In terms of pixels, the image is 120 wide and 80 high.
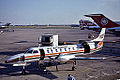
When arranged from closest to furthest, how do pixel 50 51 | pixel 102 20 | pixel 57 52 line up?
1. pixel 50 51
2. pixel 57 52
3. pixel 102 20

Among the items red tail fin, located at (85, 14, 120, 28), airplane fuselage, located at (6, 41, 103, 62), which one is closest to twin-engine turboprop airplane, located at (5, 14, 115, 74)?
airplane fuselage, located at (6, 41, 103, 62)

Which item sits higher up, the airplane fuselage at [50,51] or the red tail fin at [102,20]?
the red tail fin at [102,20]

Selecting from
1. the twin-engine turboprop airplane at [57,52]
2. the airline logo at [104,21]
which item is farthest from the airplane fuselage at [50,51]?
the airline logo at [104,21]

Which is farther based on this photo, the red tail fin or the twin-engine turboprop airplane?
the red tail fin

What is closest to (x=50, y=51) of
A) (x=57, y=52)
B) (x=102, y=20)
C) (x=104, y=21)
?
(x=57, y=52)

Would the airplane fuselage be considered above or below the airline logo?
below

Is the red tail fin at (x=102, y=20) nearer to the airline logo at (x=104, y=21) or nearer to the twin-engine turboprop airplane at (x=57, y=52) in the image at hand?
the airline logo at (x=104, y=21)

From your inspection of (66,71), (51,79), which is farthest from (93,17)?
(51,79)

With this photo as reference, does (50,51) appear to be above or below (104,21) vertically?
below

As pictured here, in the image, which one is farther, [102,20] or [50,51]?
[102,20]

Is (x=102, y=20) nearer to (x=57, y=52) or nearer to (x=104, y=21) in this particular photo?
(x=104, y=21)

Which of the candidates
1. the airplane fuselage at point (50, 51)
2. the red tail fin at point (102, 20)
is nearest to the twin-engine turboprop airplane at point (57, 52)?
the airplane fuselage at point (50, 51)

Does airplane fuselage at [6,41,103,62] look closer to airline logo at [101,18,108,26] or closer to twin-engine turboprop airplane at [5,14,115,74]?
twin-engine turboprop airplane at [5,14,115,74]

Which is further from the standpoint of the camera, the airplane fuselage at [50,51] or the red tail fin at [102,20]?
the red tail fin at [102,20]
